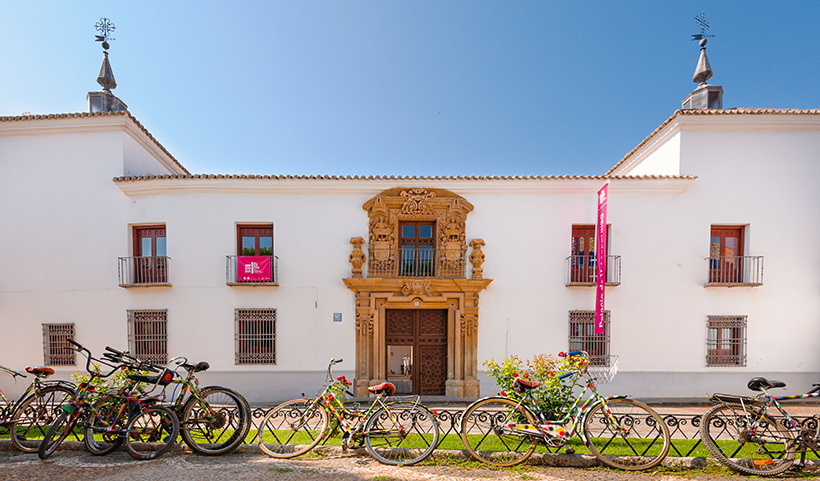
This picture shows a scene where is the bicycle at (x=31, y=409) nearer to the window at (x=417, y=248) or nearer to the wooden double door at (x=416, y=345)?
the wooden double door at (x=416, y=345)

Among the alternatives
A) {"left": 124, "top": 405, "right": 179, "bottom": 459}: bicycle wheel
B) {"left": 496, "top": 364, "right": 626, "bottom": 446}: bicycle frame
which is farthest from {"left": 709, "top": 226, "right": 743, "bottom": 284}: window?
{"left": 124, "top": 405, "right": 179, "bottom": 459}: bicycle wheel

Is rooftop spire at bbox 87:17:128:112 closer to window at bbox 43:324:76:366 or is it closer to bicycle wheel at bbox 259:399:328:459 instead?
window at bbox 43:324:76:366

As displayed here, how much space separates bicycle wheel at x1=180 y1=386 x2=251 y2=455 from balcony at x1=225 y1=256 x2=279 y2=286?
406 centimetres

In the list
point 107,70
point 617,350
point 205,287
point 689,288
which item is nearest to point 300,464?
point 205,287

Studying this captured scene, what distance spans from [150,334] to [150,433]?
5.09 meters

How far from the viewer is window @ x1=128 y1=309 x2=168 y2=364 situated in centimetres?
863

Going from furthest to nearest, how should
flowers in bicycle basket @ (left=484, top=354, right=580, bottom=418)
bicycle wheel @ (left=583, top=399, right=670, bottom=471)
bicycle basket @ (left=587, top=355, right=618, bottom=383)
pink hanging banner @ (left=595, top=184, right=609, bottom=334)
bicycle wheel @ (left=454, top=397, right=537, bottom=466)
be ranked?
bicycle basket @ (left=587, top=355, right=618, bottom=383) < pink hanging banner @ (left=595, top=184, right=609, bottom=334) < flowers in bicycle basket @ (left=484, top=354, right=580, bottom=418) < bicycle wheel @ (left=454, top=397, right=537, bottom=466) < bicycle wheel @ (left=583, top=399, right=670, bottom=471)

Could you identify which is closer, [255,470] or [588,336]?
[255,470]

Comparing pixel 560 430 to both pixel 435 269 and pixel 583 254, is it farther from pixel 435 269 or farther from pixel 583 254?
pixel 583 254

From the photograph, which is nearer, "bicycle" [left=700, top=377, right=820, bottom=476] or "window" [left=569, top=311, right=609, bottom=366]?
"bicycle" [left=700, top=377, right=820, bottom=476]

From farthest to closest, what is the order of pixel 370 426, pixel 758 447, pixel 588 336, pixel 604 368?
pixel 588 336, pixel 604 368, pixel 370 426, pixel 758 447

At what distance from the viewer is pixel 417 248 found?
29.3ft

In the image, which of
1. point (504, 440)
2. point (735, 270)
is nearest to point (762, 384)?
point (504, 440)

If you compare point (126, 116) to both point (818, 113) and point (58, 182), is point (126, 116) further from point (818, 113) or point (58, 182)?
point (818, 113)
